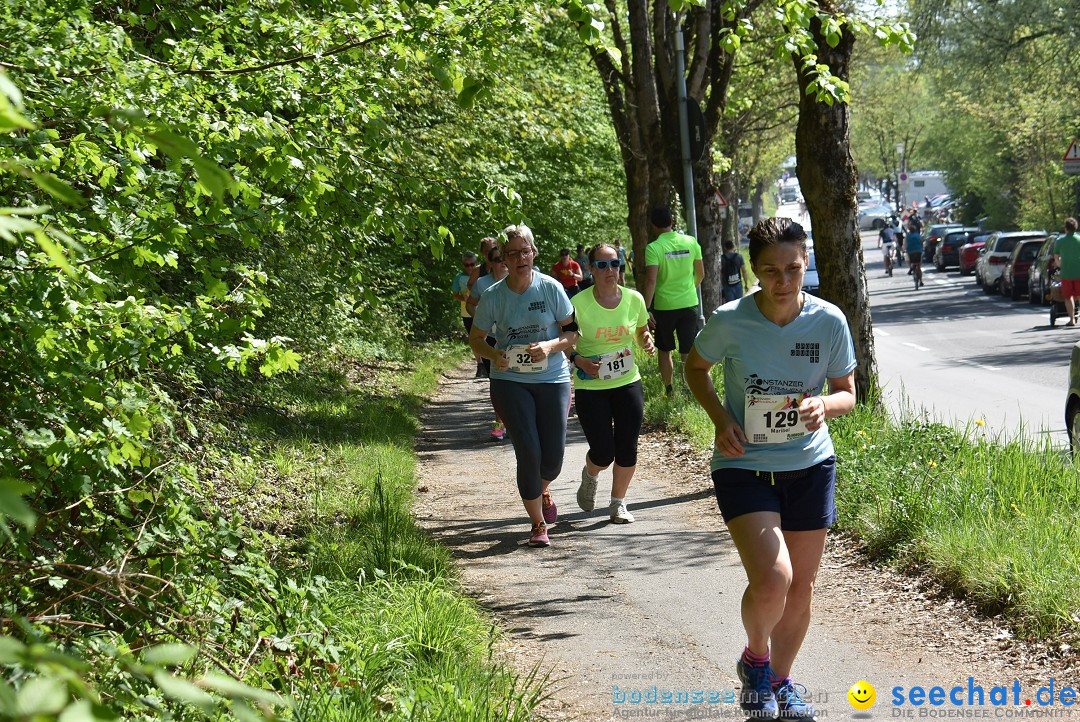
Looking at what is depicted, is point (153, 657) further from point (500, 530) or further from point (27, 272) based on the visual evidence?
point (500, 530)

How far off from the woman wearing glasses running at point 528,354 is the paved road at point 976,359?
322 centimetres

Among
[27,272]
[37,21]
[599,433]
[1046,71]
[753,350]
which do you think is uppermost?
[1046,71]

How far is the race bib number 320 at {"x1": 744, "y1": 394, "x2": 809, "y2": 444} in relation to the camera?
464 cm

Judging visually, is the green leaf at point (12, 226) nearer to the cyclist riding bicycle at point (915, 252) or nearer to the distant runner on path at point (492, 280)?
the distant runner on path at point (492, 280)

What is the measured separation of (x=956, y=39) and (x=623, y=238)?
15.2 m

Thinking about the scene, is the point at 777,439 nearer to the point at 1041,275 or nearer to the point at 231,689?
the point at 231,689

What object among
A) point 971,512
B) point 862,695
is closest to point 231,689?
point 862,695

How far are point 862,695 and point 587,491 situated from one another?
3951mm

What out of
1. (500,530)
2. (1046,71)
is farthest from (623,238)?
(500,530)

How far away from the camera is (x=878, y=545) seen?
720cm

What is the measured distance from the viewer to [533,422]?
8.05 meters

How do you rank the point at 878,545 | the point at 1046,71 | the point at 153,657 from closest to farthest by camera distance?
the point at 153,657 < the point at 878,545 < the point at 1046,71

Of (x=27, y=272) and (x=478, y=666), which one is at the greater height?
(x=27, y=272)

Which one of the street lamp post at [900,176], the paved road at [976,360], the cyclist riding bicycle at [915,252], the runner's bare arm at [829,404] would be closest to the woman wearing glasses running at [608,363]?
the paved road at [976,360]
